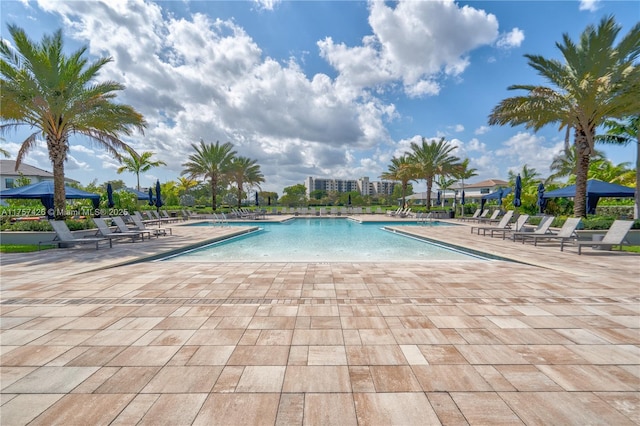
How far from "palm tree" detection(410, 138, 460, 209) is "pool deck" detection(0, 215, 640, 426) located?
2433 cm

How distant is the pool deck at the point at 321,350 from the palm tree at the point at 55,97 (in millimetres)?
8296

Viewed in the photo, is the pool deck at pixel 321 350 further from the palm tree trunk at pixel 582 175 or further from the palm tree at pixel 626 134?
the palm tree at pixel 626 134

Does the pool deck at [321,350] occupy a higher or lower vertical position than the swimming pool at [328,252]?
higher

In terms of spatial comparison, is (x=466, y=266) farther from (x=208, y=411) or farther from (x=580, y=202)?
(x=580, y=202)

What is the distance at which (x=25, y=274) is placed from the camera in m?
6.13

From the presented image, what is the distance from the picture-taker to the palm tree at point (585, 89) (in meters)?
10.9

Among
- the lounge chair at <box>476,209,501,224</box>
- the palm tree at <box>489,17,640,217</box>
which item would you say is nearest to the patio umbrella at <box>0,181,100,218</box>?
the palm tree at <box>489,17,640,217</box>

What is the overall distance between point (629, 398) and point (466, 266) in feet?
15.5

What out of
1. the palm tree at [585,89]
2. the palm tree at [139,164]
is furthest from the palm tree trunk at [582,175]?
the palm tree at [139,164]

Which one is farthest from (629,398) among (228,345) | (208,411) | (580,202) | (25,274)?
(580,202)

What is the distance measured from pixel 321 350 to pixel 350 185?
161 metres

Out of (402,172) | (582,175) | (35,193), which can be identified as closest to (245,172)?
(402,172)

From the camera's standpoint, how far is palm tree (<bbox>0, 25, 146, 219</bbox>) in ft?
34.0

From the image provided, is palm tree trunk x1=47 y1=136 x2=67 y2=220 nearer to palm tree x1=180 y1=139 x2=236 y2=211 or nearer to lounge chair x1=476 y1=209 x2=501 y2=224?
palm tree x1=180 y1=139 x2=236 y2=211
